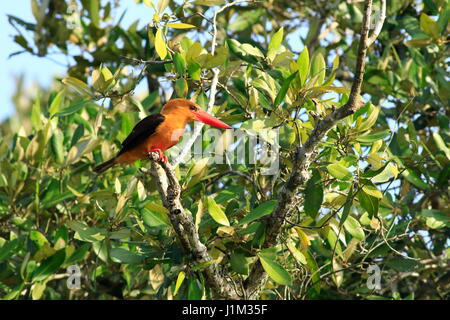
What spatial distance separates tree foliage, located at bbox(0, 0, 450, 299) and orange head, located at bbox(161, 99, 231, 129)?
0.09 m

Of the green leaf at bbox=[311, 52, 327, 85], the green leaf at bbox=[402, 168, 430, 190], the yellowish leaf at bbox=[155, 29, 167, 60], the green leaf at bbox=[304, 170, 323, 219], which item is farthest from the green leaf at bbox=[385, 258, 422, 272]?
the yellowish leaf at bbox=[155, 29, 167, 60]

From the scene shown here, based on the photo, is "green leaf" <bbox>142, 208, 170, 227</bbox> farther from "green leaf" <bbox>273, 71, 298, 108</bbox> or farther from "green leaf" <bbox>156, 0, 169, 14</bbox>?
"green leaf" <bbox>156, 0, 169, 14</bbox>

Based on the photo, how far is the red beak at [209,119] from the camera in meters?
4.11

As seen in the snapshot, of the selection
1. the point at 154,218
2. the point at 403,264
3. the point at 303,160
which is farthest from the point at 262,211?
the point at 403,264

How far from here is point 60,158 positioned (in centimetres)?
503

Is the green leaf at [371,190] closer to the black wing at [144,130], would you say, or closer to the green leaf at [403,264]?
the green leaf at [403,264]

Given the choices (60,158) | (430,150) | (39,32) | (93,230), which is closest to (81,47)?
(39,32)

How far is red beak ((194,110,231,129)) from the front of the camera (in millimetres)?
4114

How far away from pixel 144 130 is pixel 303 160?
1.38 m

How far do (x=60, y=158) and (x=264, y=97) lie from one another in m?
1.73

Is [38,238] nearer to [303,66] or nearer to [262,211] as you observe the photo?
[262,211]

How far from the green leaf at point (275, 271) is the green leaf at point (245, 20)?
2.75 meters

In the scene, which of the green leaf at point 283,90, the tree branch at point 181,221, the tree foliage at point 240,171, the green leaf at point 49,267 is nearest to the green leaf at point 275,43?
the tree foliage at point 240,171

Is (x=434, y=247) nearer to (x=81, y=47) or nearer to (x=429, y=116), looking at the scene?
(x=429, y=116)
